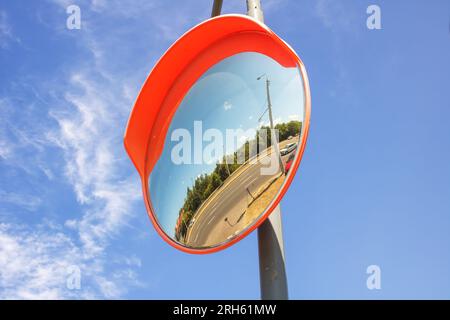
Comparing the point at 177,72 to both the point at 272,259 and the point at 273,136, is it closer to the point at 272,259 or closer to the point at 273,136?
the point at 273,136

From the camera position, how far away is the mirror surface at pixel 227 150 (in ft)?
10.5

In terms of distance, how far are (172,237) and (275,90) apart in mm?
1442

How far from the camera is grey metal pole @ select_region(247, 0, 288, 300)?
2.75 metres

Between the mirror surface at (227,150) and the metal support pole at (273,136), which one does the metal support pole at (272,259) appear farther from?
the metal support pole at (273,136)

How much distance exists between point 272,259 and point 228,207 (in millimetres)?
732

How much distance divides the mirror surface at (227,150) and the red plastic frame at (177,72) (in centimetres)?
7

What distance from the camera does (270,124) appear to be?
340 centimetres

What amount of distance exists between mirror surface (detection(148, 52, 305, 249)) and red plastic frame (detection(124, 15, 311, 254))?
7 centimetres

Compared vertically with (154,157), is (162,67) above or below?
above

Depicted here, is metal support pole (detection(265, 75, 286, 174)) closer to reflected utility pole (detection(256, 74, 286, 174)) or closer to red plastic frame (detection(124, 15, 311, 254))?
reflected utility pole (detection(256, 74, 286, 174))

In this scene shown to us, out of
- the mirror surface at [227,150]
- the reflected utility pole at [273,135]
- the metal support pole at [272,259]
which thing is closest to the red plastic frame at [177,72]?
the mirror surface at [227,150]

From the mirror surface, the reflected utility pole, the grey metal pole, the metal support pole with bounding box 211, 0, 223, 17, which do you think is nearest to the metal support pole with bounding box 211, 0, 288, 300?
the grey metal pole
